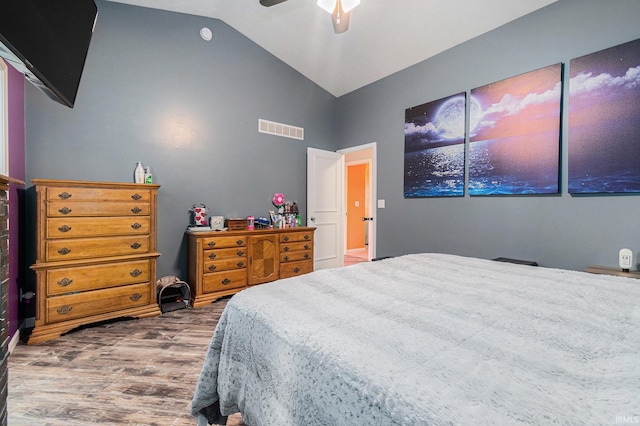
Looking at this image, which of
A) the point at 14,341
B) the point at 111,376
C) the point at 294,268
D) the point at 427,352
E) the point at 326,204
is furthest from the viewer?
the point at 326,204

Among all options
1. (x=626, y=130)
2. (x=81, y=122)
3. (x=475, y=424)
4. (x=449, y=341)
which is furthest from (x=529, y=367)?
(x=81, y=122)

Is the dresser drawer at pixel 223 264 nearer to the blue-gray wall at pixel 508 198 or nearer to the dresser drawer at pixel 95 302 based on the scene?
Result: the dresser drawer at pixel 95 302

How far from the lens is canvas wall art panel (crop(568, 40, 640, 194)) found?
2227 millimetres

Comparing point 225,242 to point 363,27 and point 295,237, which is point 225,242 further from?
point 363,27

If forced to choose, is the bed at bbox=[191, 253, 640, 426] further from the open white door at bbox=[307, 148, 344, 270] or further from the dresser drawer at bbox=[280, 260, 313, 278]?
the open white door at bbox=[307, 148, 344, 270]

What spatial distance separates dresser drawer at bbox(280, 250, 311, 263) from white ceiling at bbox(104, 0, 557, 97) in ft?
9.25

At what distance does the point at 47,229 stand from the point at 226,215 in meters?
1.80

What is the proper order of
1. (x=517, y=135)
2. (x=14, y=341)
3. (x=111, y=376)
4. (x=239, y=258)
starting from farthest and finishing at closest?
(x=239, y=258) → (x=517, y=135) → (x=14, y=341) → (x=111, y=376)

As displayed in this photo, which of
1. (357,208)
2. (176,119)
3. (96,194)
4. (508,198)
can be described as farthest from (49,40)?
(357,208)

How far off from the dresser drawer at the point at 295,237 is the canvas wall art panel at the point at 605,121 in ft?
9.83

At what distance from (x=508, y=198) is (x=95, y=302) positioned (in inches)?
164

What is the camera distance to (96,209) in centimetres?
256

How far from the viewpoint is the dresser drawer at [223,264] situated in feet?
10.7

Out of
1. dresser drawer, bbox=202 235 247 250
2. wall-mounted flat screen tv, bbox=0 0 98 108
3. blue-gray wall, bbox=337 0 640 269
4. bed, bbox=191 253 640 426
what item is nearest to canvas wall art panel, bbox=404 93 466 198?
blue-gray wall, bbox=337 0 640 269
